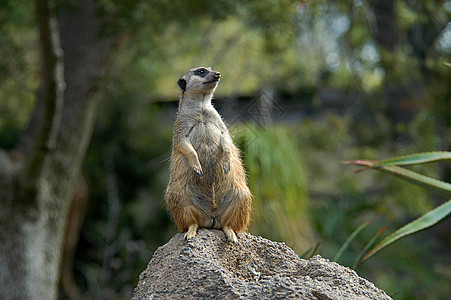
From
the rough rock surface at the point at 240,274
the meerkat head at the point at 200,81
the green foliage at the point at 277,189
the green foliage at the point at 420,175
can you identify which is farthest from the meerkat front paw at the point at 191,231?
→ the green foliage at the point at 277,189

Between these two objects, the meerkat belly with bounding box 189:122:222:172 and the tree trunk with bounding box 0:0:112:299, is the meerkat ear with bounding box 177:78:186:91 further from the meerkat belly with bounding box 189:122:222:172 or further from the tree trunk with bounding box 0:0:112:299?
the tree trunk with bounding box 0:0:112:299

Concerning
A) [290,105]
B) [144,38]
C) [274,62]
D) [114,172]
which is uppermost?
[144,38]

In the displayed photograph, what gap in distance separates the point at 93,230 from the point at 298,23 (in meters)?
4.40

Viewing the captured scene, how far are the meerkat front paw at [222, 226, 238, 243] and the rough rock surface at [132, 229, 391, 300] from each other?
2cm

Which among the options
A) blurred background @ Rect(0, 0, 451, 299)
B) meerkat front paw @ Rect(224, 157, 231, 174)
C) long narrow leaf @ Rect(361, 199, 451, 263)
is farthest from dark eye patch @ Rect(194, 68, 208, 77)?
long narrow leaf @ Rect(361, 199, 451, 263)

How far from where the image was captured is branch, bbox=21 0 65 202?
11.4ft

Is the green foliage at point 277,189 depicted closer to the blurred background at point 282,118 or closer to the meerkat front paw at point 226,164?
the blurred background at point 282,118

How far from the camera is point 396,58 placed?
16.6ft

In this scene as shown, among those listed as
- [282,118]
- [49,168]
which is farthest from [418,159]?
[282,118]

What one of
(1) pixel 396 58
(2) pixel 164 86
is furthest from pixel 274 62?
(2) pixel 164 86

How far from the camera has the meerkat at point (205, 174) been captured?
198 cm

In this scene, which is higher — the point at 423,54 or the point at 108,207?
the point at 423,54

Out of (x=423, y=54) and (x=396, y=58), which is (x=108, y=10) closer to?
(x=396, y=58)

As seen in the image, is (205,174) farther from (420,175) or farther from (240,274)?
(420,175)
